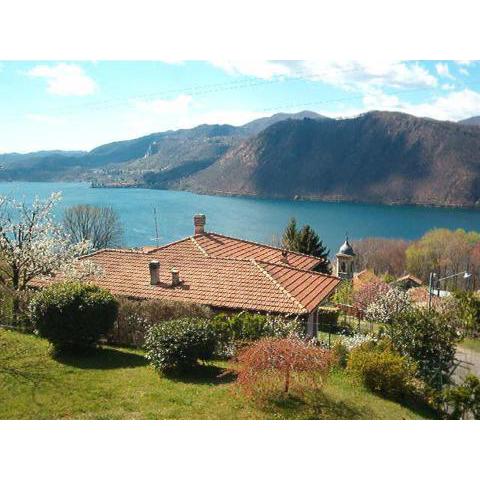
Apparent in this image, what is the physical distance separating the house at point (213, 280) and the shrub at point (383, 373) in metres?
3.12

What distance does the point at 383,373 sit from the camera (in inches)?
428

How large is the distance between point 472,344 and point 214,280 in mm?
13780

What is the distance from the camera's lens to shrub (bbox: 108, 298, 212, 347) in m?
13.3

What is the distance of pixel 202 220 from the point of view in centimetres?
2136

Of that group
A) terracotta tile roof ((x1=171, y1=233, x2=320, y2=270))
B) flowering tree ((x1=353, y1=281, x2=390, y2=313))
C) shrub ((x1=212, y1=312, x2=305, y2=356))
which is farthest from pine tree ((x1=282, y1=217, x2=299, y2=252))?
shrub ((x1=212, y1=312, x2=305, y2=356))

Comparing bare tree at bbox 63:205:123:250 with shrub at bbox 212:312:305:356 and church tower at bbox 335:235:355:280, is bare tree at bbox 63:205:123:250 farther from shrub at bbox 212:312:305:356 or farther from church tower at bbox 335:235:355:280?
shrub at bbox 212:312:305:356

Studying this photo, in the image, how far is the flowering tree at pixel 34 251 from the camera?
1480 centimetres

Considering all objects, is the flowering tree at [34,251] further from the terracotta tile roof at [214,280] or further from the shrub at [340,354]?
the shrub at [340,354]

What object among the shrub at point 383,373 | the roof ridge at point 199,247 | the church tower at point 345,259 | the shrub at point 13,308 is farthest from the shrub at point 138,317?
the church tower at point 345,259

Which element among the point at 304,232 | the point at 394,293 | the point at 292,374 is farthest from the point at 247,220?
the point at 292,374

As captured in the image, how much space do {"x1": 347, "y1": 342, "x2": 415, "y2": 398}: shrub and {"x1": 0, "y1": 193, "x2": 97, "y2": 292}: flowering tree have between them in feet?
27.7
